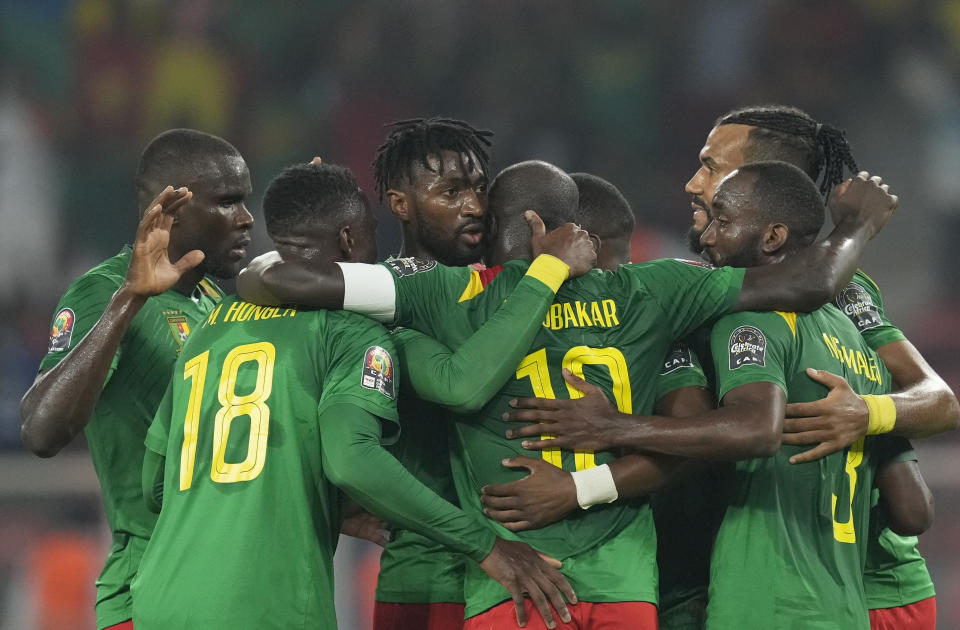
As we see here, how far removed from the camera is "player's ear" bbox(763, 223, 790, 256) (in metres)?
3.36

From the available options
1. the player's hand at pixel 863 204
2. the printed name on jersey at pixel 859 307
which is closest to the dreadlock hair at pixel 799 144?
the player's hand at pixel 863 204

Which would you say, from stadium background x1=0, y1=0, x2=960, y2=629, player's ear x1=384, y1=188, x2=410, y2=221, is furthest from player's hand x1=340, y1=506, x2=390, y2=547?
stadium background x1=0, y1=0, x2=960, y2=629

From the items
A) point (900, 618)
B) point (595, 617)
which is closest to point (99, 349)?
point (595, 617)

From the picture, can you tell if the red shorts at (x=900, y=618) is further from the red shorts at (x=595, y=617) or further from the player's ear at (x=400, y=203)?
the player's ear at (x=400, y=203)

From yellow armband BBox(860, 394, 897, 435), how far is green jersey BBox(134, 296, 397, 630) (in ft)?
4.46

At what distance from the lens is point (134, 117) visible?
9.66 metres

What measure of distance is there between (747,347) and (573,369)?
483 mm

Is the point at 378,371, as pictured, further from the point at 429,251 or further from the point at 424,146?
the point at 424,146

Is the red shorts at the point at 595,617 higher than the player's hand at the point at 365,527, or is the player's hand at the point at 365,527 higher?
the player's hand at the point at 365,527

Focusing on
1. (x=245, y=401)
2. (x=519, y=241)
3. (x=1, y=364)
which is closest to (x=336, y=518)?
(x=245, y=401)

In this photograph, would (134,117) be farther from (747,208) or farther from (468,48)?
(747,208)

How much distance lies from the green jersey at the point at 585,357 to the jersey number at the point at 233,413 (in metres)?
0.43

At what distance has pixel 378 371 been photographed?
3.00 m

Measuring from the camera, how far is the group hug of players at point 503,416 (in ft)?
9.68
